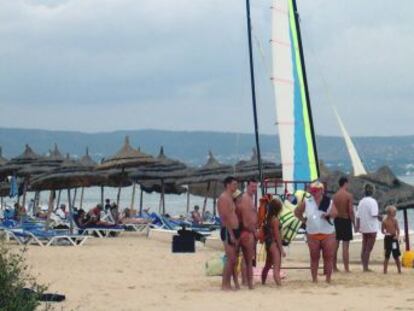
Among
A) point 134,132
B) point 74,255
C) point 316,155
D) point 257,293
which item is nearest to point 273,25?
point 316,155

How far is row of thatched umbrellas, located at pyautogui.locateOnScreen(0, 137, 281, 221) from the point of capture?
78.1 feet

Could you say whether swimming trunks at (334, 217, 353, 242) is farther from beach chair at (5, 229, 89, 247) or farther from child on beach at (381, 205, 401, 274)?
beach chair at (5, 229, 89, 247)

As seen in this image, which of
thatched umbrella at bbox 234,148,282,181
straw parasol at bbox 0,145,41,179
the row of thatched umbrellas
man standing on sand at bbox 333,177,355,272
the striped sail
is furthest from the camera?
straw parasol at bbox 0,145,41,179

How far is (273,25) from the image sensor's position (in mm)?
18781

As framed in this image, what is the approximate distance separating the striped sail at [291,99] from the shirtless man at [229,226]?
6.90 metres

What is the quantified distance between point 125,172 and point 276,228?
15448mm

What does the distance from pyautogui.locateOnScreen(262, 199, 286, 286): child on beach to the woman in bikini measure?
0.46 meters

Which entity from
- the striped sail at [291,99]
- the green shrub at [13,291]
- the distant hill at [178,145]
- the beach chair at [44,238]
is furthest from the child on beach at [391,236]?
the distant hill at [178,145]

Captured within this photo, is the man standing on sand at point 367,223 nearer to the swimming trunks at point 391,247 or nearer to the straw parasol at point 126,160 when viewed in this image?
the swimming trunks at point 391,247

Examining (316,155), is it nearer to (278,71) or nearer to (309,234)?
(278,71)

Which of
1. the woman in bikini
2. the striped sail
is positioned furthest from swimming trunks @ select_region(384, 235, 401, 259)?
the striped sail

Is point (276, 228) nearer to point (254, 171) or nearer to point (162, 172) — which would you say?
point (254, 171)

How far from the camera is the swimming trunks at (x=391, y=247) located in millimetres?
14102

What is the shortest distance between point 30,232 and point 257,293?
34.8 feet
